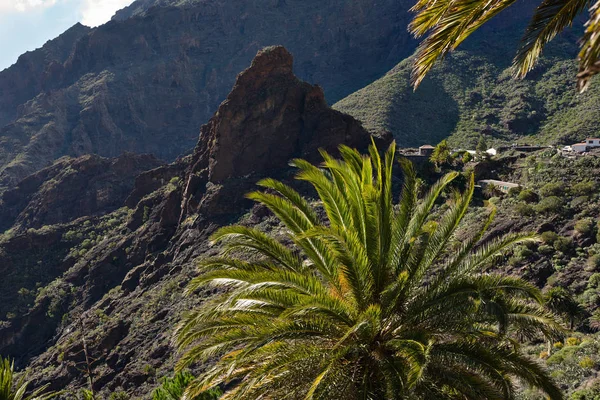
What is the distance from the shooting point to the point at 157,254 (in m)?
43.9

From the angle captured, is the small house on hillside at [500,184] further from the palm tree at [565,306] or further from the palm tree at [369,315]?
the palm tree at [369,315]

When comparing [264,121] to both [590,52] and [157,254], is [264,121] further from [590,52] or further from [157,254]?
[590,52]

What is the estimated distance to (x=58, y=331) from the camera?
1784 inches

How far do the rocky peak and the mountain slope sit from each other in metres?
17.8

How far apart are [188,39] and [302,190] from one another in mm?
108440

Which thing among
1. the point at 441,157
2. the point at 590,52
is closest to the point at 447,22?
the point at 590,52

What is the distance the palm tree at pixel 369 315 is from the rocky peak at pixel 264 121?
35.1 m

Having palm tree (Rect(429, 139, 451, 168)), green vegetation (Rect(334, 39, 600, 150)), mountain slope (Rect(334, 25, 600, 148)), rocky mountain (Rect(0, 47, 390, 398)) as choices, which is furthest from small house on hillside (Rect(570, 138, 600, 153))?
rocky mountain (Rect(0, 47, 390, 398))

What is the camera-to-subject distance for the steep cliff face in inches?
4405

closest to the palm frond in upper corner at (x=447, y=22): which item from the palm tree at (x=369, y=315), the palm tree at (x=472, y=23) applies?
the palm tree at (x=472, y=23)

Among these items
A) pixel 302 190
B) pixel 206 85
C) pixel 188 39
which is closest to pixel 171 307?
pixel 302 190

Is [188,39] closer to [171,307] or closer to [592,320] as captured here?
[171,307]

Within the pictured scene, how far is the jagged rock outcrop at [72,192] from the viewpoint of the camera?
66.9 metres

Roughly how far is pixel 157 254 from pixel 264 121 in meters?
14.3
